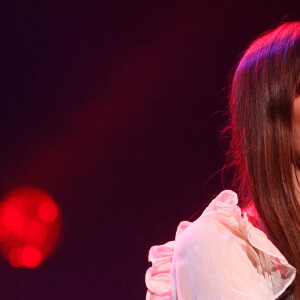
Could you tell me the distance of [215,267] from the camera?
2.96 feet

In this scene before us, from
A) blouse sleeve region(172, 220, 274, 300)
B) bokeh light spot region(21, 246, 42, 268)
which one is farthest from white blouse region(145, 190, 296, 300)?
bokeh light spot region(21, 246, 42, 268)

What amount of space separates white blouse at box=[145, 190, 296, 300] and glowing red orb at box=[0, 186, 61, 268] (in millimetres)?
1753

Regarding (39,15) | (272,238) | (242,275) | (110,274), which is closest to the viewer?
(242,275)

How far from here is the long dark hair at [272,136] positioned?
101cm

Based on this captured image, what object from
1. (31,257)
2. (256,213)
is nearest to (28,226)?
(31,257)

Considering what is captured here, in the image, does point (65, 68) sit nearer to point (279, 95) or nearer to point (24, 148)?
point (24, 148)

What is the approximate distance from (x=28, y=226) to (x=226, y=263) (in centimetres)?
203

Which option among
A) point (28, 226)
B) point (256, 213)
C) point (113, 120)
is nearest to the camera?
point (256, 213)

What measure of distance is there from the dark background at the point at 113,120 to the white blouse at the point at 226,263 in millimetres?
1683

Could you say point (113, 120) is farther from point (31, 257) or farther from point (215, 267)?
point (215, 267)

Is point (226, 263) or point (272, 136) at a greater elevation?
point (272, 136)

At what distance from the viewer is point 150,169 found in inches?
106

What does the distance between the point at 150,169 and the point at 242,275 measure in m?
1.80

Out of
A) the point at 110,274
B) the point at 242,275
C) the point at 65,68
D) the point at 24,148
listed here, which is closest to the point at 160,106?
the point at 65,68
